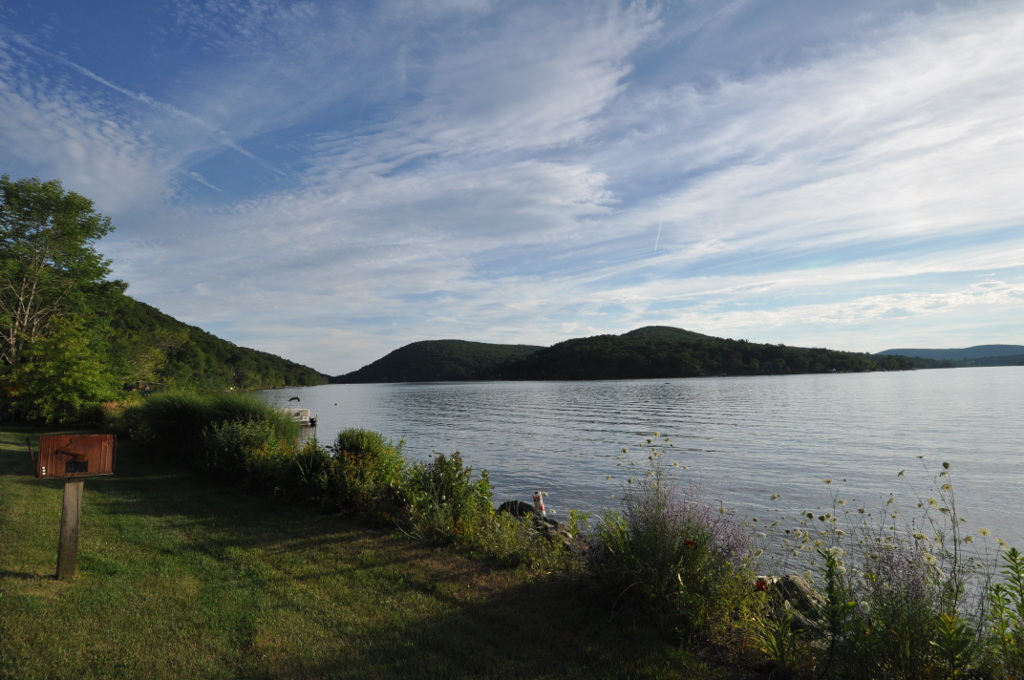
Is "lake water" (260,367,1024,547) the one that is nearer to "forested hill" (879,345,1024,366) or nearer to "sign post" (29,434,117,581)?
"sign post" (29,434,117,581)

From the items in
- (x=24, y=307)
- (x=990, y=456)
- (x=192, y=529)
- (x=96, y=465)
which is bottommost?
(x=990, y=456)

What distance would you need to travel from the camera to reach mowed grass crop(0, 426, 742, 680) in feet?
14.2

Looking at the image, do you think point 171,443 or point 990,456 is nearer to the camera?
point 171,443

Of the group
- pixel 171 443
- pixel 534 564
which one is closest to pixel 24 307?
pixel 171 443

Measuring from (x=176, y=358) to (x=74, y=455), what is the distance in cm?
8279

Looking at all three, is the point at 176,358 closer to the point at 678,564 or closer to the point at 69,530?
the point at 69,530

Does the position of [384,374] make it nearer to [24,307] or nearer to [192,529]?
[24,307]

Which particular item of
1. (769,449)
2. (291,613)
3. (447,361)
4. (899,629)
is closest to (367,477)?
(291,613)

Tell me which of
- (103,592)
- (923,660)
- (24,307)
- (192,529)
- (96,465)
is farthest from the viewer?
(24,307)

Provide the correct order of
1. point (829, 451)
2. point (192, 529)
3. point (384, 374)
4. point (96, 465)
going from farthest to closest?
point (384, 374), point (829, 451), point (192, 529), point (96, 465)

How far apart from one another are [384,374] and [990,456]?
17879 centimetres

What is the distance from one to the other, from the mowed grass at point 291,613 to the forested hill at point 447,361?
139856 mm

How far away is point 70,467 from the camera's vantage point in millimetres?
5879

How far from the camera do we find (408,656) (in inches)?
178
